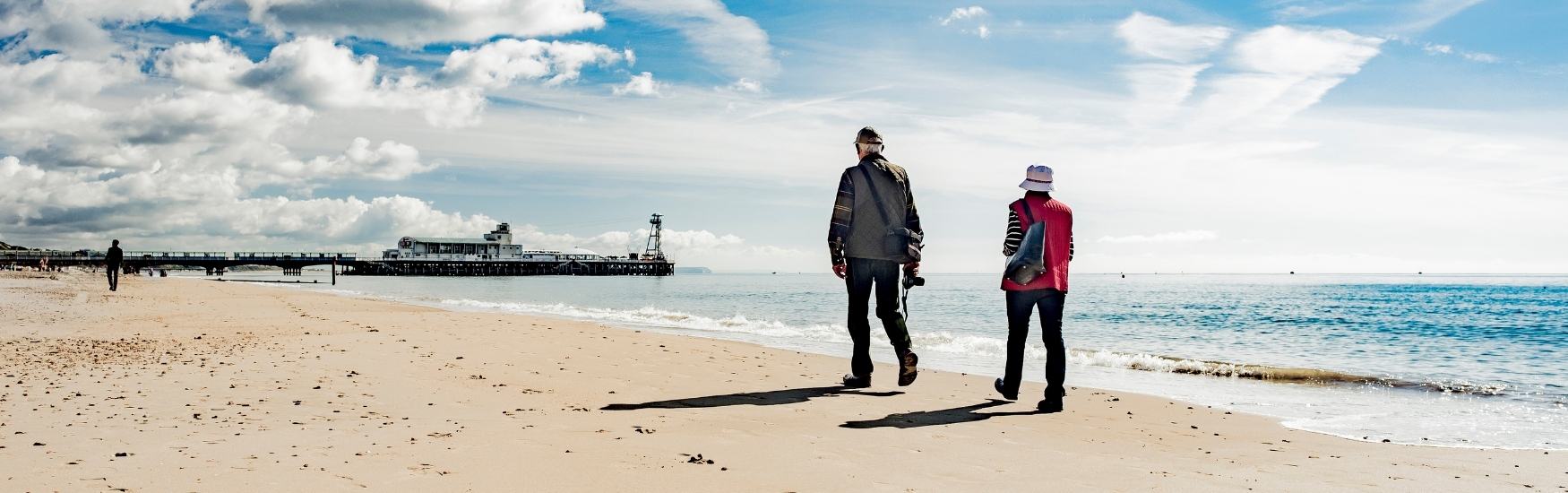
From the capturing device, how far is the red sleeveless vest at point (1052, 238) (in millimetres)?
6188

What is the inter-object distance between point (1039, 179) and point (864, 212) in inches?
51.6

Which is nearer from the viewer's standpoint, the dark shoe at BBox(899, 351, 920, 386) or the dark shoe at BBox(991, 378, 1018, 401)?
the dark shoe at BBox(991, 378, 1018, 401)

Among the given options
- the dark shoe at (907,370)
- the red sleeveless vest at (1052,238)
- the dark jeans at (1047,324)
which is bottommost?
the dark shoe at (907,370)

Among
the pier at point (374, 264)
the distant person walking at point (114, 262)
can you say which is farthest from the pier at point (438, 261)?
the distant person walking at point (114, 262)

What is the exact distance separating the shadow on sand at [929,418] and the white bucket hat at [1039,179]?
5.22 ft

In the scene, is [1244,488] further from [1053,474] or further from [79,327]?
[79,327]

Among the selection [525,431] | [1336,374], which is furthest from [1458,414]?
[525,431]

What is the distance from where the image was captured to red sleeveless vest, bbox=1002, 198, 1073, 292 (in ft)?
20.3

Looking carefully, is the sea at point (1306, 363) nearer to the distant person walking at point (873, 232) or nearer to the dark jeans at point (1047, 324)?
the dark jeans at point (1047, 324)

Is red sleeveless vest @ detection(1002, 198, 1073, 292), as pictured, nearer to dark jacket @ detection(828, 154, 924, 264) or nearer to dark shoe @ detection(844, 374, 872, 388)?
dark jacket @ detection(828, 154, 924, 264)

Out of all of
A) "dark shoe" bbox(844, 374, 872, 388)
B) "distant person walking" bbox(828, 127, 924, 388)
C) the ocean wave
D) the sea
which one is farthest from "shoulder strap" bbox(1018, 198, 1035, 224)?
the ocean wave

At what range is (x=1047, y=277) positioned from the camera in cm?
618

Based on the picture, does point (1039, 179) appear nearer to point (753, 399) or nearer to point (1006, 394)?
point (1006, 394)

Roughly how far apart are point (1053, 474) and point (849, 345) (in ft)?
31.3
